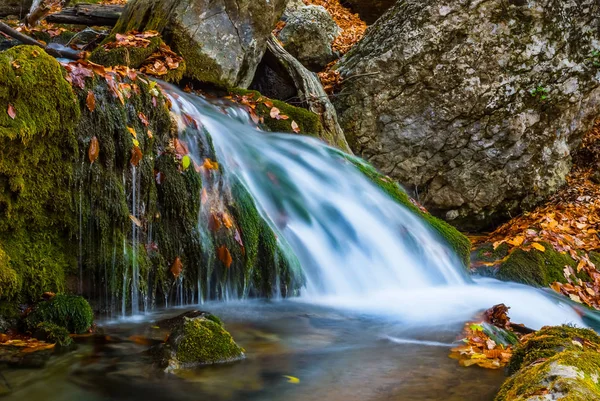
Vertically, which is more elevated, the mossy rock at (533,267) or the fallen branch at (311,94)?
the fallen branch at (311,94)

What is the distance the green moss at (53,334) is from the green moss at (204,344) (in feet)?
2.09

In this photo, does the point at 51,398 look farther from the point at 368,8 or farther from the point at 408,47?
the point at 368,8

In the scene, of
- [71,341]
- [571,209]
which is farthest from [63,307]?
[571,209]

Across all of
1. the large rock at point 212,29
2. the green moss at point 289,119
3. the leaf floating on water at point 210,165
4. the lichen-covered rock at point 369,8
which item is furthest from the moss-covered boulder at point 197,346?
the lichen-covered rock at point 369,8

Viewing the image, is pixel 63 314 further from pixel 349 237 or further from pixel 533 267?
pixel 533 267

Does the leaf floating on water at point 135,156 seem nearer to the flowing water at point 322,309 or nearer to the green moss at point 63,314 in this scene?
the flowing water at point 322,309

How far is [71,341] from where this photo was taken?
10.3ft

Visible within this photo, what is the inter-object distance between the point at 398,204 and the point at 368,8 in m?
9.23

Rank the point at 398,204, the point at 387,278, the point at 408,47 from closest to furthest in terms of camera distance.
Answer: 1. the point at 387,278
2. the point at 398,204
3. the point at 408,47

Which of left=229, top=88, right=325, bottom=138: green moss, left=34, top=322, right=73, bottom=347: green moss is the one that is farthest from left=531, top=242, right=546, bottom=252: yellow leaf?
left=34, top=322, right=73, bottom=347: green moss

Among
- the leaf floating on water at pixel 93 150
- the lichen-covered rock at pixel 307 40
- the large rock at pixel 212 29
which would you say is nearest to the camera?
the leaf floating on water at pixel 93 150

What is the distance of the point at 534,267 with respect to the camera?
6.23m

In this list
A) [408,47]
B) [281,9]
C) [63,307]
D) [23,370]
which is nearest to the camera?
[23,370]

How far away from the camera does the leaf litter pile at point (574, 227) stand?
20.9 feet
